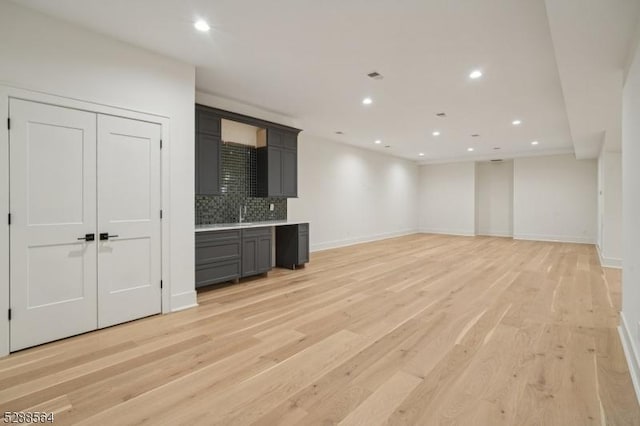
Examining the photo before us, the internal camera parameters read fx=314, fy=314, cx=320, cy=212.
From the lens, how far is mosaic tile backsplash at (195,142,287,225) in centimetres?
514

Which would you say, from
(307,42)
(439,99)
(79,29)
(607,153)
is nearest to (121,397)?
(79,29)

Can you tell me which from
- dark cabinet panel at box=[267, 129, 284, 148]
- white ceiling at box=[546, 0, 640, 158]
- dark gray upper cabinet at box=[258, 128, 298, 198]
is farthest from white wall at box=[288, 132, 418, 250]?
white ceiling at box=[546, 0, 640, 158]

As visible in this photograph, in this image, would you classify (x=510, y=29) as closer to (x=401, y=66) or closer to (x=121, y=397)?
(x=401, y=66)

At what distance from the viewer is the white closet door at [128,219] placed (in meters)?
3.17

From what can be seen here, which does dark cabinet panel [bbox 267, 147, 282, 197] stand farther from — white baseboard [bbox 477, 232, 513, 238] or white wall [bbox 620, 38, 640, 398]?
white baseboard [bbox 477, 232, 513, 238]

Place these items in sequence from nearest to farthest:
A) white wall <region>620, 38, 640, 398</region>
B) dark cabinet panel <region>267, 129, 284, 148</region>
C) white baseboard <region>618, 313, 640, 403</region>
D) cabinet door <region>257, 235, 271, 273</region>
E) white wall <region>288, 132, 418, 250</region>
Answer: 1. white baseboard <region>618, 313, 640, 403</region>
2. white wall <region>620, 38, 640, 398</region>
3. cabinet door <region>257, 235, 271, 273</region>
4. dark cabinet panel <region>267, 129, 284, 148</region>
5. white wall <region>288, 132, 418, 250</region>

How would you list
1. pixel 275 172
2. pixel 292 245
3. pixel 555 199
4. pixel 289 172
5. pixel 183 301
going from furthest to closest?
pixel 555 199 → pixel 289 172 → pixel 292 245 → pixel 275 172 → pixel 183 301

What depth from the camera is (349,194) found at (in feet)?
30.0

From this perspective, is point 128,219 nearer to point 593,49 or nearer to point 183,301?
point 183,301

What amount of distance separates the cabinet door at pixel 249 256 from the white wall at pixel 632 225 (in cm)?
429

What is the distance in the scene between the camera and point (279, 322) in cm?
330

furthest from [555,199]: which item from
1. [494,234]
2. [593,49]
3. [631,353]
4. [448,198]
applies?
[631,353]

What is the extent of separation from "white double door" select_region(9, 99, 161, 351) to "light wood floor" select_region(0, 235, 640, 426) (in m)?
0.27

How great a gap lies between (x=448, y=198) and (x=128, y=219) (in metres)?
11.1
